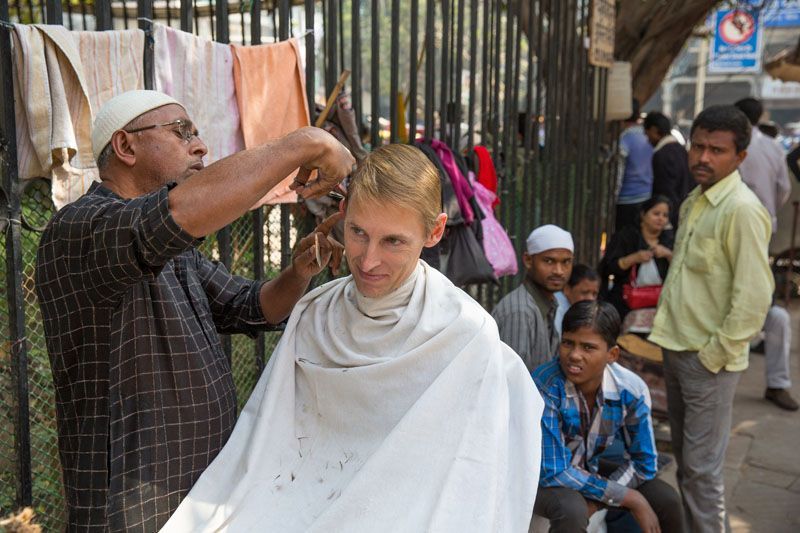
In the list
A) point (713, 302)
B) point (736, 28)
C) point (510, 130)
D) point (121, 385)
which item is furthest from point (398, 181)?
point (736, 28)

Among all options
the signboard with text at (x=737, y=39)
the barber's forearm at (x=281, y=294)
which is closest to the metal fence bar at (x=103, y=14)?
the barber's forearm at (x=281, y=294)

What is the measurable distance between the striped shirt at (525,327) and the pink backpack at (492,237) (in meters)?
0.61

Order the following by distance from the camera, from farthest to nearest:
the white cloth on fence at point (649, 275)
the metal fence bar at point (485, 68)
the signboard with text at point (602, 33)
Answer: the signboard with text at point (602, 33) < the white cloth on fence at point (649, 275) < the metal fence bar at point (485, 68)

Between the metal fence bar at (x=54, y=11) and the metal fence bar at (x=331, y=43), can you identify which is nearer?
the metal fence bar at (x=54, y=11)

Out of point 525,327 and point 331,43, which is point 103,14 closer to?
point 331,43

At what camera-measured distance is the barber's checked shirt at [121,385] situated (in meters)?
1.94

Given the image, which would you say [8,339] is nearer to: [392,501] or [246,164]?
[246,164]

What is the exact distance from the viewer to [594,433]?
340 cm

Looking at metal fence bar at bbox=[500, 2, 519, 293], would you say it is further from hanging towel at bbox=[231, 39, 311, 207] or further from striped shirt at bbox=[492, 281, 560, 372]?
hanging towel at bbox=[231, 39, 311, 207]

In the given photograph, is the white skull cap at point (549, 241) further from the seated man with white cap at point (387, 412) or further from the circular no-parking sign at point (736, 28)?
the circular no-parking sign at point (736, 28)

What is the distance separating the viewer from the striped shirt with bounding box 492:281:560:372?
146 inches

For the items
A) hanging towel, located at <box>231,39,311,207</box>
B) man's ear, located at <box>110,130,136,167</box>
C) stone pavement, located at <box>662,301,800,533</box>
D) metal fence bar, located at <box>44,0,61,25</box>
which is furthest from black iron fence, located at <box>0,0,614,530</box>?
stone pavement, located at <box>662,301,800,533</box>

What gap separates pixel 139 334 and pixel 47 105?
0.89 metres

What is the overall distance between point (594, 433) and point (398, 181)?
72.5 inches
